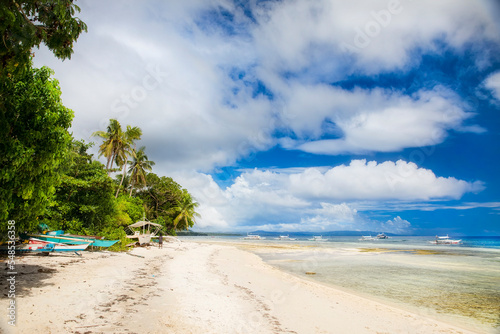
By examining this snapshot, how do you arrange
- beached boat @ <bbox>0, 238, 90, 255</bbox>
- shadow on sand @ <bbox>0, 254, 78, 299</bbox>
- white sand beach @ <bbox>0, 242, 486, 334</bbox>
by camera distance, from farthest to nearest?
beached boat @ <bbox>0, 238, 90, 255</bbox> < shadow on sand @ <bbox>0, 254, 78, 299</bbox> < white sand beach @ <bbox>0, 242, 486, 334</bbox>

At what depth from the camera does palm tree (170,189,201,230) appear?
4898 centimetres

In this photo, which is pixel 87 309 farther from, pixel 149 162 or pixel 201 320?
pixel 149 162

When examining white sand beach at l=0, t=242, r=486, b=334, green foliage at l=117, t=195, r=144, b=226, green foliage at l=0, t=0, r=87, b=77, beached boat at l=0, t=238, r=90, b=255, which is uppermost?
green foliage at l=0, t=0, r=87, b=77

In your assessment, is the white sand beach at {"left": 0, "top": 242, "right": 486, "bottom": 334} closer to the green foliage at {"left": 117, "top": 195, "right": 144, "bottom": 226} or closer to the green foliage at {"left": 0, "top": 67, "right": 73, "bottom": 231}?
the green foliage at {"left": 0, "top": 67, "right": 73, "bottom": 231}

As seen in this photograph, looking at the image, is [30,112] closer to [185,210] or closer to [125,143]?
A: [125,143]

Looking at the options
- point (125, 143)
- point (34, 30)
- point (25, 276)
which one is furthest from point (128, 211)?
point (34, 30)

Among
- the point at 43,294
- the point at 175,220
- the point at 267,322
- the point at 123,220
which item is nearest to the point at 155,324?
the point at 267,322

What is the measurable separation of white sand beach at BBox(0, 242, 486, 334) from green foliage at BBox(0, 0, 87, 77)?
16.7 feet

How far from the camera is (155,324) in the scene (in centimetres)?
614

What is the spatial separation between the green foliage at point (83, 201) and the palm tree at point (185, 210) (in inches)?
1131

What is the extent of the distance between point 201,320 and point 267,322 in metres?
1.86

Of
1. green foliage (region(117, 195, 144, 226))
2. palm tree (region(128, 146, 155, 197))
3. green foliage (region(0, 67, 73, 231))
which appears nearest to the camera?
green foliage (region(0, 67, 73, 231))

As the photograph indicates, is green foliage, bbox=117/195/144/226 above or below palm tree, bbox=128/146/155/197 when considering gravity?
below

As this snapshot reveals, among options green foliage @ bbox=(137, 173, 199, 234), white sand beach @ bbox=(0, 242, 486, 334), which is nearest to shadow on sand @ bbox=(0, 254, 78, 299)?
white sand beach @ bbox=(0, 242, 486, 334)
